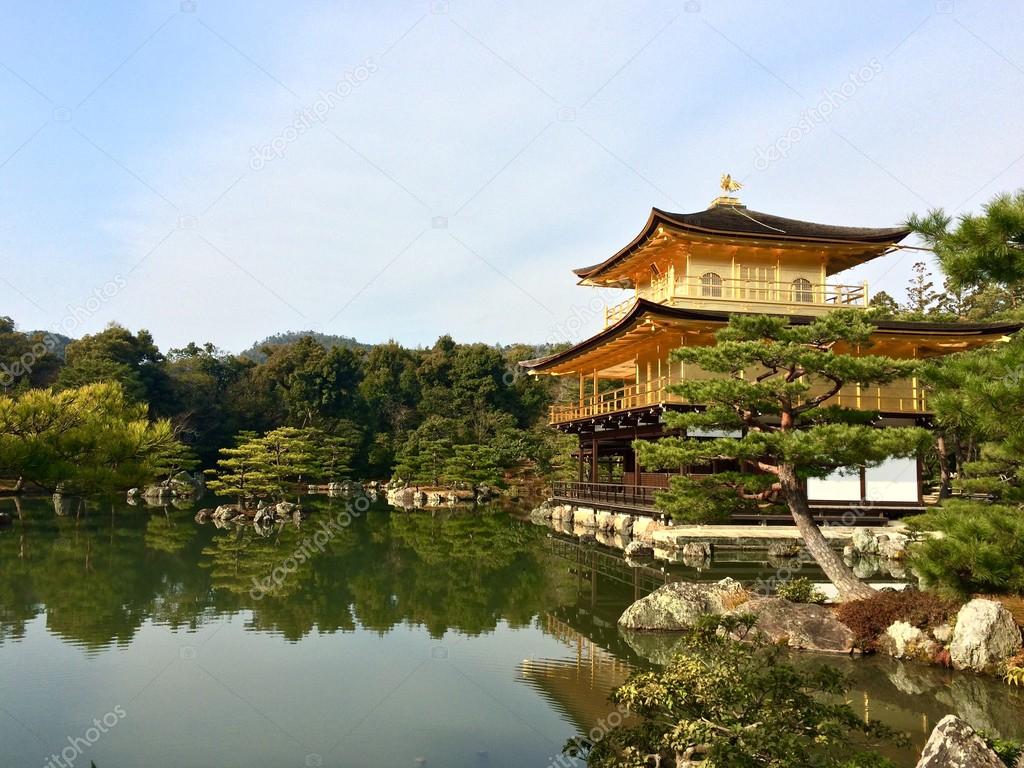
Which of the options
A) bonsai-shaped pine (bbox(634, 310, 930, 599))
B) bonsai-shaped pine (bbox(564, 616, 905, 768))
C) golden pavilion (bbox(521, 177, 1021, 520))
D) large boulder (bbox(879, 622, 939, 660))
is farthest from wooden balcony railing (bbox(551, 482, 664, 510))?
bonsai-shaped pine (bbox(564, 616, 905, 768))

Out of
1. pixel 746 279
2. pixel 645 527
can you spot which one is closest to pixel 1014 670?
pixel 645 527

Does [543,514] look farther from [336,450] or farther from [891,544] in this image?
[336,450]

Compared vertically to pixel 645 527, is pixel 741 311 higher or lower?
higher

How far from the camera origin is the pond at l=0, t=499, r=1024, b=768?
5605mm

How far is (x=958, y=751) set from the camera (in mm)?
4043

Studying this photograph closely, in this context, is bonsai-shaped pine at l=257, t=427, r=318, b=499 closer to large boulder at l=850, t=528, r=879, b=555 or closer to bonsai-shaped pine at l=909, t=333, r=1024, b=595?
large boulder at l=850, t=528, r=879, b=555

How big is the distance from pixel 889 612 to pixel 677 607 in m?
2.20

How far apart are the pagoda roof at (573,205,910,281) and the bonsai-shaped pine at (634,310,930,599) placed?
885cm

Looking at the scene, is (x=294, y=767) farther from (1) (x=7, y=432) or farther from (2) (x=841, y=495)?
(2) (x=841, y=495)

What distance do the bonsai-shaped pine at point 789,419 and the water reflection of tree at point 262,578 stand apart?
3243 mm

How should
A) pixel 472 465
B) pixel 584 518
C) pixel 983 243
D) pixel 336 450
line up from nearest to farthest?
pixel 983 243
pixel 584 518
pixel 472 465
pixel 336 450

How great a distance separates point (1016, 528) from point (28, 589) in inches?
479

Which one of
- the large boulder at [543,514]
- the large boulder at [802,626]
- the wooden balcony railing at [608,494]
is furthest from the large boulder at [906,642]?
the large boulder at [543,514]

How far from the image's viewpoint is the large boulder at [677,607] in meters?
8.89
